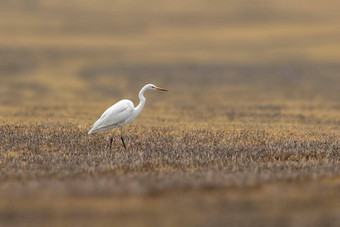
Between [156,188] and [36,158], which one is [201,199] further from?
[36,158]

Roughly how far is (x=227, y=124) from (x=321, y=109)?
26.8 ft

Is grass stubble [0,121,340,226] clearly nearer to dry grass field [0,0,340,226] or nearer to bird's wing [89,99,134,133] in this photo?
dry grass field [0,0,340,226]

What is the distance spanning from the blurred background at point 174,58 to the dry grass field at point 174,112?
159 millimetres

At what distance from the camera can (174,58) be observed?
51438 mm

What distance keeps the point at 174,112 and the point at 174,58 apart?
83.0 ft

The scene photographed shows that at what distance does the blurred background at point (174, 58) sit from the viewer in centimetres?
2939

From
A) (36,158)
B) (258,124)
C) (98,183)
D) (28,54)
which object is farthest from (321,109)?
(28,54)

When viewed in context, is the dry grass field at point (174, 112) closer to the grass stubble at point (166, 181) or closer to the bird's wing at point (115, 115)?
the grass stubble at point (166, 181)

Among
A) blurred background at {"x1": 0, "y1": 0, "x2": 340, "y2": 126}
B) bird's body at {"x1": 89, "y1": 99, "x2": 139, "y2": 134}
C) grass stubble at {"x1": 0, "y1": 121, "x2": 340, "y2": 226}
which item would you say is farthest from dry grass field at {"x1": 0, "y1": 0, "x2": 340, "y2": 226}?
bird's body at {"x1": 89, "y1": 99, "x2": 139, "y2": 134}

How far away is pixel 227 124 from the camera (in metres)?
21.4

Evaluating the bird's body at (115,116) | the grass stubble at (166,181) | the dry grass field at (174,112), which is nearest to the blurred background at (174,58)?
the dry grass field at (174,112)

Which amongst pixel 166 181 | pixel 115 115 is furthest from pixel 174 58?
pixel 166 181

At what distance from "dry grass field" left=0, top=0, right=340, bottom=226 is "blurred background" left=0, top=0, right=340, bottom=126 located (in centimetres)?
16

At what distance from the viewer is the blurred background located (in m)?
29.4
